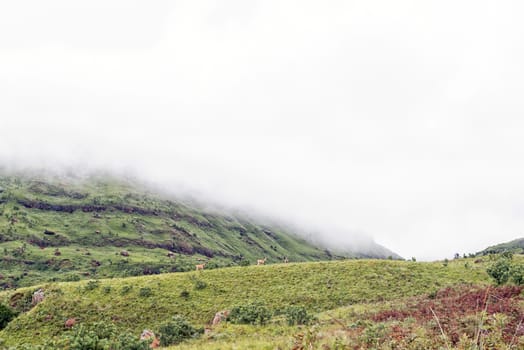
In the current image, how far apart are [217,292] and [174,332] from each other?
91.7ft

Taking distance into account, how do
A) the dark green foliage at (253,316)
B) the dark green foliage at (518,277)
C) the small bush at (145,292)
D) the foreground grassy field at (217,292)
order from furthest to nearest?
the small bush at (145,292) → the foreground grassy field at (217,292) → the dark green foliage at (253,316) → the dark green foliage at (518,277)

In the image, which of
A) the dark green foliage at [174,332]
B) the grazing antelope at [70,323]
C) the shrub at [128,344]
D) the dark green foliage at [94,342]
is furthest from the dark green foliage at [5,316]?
the shrub at [128,344]

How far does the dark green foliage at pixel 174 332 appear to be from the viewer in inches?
1192

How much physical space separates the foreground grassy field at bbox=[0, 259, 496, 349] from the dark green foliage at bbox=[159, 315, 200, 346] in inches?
624

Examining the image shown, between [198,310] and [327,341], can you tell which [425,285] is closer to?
[198,310]

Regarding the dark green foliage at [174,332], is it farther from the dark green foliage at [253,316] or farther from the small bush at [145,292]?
the small bush at [145,292]

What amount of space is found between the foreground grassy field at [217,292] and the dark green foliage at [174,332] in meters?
15.9

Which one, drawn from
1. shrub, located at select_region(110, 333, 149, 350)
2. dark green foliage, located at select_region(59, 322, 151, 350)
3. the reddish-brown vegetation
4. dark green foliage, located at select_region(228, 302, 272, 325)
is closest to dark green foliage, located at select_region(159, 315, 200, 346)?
dark green foliage, located at select_region(228, 302, 272, 325)

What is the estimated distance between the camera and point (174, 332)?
31.1 metres

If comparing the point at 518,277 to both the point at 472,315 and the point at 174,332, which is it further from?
the point at 174,332

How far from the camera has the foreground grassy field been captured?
50125 millimetres

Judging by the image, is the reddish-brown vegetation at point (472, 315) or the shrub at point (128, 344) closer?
the reddish-brown vegetation at point (472, 315)

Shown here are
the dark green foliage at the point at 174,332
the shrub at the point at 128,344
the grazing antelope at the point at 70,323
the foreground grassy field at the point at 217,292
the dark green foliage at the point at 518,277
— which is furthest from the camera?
the foreground grassy field at the point at 217,292

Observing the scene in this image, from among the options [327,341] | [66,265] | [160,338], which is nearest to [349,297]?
[160,338]
